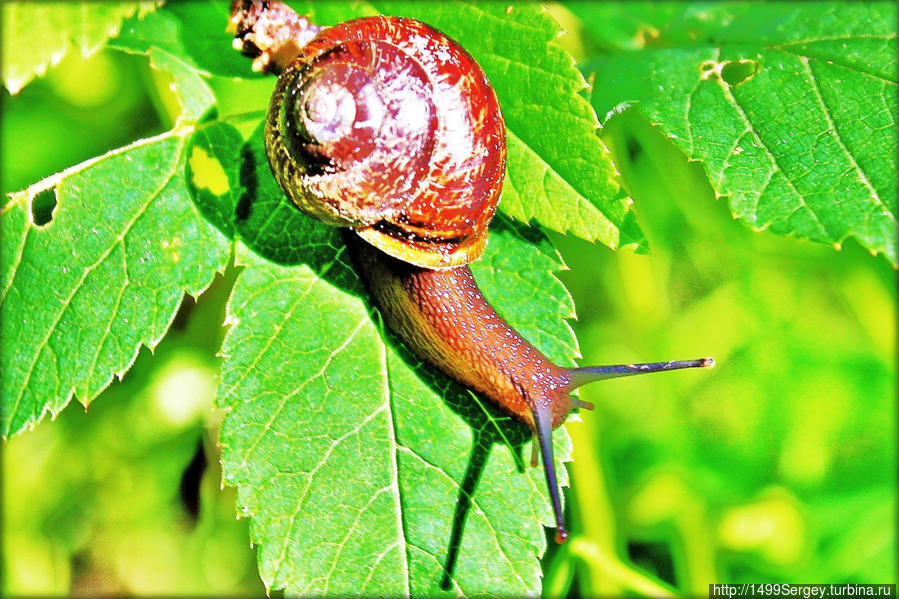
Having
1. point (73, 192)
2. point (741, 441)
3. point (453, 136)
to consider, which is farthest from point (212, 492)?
point (741, 441)

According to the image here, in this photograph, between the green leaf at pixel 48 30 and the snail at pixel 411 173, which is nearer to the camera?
the green leaf at pixel 48 30

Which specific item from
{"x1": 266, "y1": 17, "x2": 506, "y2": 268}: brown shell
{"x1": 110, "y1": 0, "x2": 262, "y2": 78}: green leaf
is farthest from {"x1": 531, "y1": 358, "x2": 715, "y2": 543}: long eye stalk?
{"x1": 110, "y1": 0, "x2": 262, "y2": 78}: green leaf

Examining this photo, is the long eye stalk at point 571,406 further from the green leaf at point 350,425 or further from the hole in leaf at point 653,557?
the hole in leaf at point 653,557

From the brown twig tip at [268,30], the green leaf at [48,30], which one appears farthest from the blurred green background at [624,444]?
the green leaf at [48,30]

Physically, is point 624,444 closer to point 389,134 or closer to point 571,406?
point 571,406

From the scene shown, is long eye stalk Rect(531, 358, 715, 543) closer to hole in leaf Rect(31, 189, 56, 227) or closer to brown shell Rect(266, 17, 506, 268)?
brown shell Rect(266, 17, 506, 268)
